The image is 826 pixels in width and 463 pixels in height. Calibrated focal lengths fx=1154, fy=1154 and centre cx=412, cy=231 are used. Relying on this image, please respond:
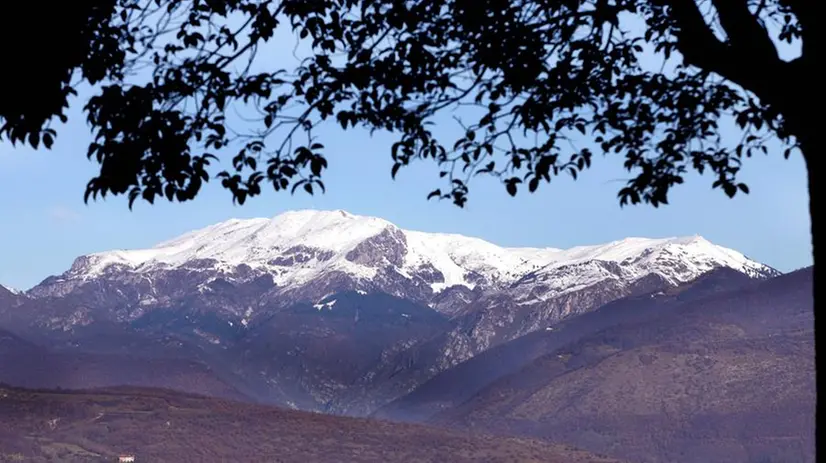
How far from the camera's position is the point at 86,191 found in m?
14.6

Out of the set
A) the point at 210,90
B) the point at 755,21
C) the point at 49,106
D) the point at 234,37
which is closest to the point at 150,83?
the point at 210,90

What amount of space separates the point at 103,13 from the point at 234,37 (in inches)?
120

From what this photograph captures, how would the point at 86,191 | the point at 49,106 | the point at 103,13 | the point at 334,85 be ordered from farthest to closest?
the point at 334,85
the point at 103,13
the point at 86,191
the point at 49,106

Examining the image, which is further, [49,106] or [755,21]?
[755,21]

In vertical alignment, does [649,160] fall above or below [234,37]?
below

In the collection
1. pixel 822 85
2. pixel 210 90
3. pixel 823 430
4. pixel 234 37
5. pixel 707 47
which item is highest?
pixel 234 37

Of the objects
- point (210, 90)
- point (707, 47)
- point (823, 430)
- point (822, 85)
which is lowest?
point (823, 430)

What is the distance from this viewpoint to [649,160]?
18.4m

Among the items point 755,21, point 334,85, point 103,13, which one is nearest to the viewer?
point 755,21

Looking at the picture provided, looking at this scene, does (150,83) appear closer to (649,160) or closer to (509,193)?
(509,193)

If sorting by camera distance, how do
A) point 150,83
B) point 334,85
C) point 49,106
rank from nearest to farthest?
point 49,106 < point 150,83 < point 334,85

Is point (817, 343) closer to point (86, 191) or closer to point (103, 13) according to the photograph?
point (86, 191)

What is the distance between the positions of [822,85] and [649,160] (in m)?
6.18

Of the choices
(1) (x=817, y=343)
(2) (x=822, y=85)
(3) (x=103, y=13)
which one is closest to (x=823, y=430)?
(1) (x=817, y=343)
